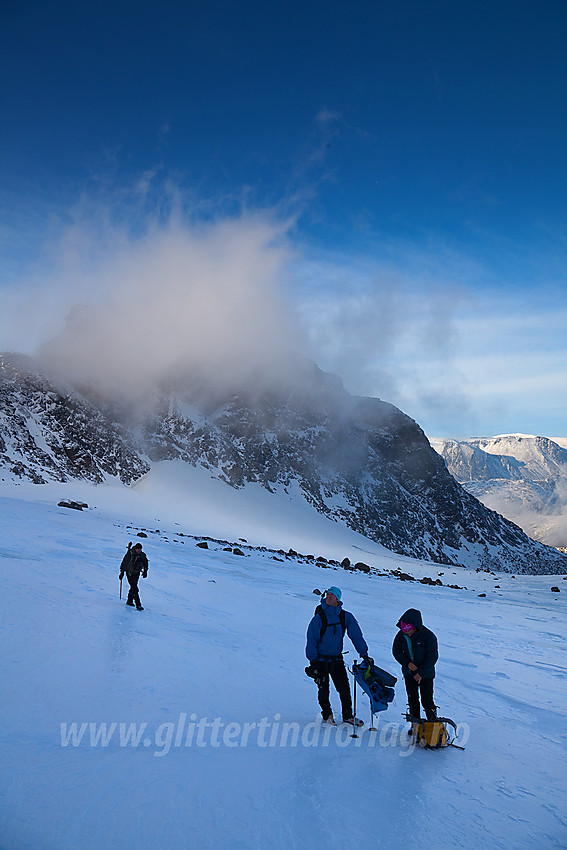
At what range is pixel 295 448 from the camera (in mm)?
131000

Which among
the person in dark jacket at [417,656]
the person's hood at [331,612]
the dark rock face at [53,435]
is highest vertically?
the dark rock face at [53,435]

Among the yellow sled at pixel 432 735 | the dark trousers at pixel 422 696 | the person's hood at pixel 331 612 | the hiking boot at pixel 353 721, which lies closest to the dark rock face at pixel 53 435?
the person's hood at pixel 331 612

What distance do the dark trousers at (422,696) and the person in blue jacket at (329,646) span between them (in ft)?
2.47

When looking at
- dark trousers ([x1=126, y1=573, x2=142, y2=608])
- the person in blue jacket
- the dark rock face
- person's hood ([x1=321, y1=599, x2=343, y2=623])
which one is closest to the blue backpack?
the person in blue jacket

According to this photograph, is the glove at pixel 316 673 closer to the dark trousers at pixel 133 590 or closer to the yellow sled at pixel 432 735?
the yellow sled at pixel 432 735

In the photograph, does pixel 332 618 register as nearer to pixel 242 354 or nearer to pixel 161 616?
pixel 161 616

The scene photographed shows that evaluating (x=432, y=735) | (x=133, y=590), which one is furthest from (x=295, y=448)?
(x=432, y=735)

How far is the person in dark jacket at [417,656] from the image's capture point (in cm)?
675

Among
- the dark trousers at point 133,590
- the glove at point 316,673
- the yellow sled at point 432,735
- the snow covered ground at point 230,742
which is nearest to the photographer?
the snow covered ground at point 230,742

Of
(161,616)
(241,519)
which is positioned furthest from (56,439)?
(161,616)

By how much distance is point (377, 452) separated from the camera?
144000mm

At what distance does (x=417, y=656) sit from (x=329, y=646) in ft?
4.13

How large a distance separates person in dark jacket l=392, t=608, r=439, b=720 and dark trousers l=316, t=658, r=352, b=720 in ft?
2.88

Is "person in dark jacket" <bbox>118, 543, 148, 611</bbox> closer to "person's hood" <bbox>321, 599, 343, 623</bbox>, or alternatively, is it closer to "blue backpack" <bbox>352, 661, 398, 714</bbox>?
"person's hood" <bbox>321, 599, 343, 623</bbox>
